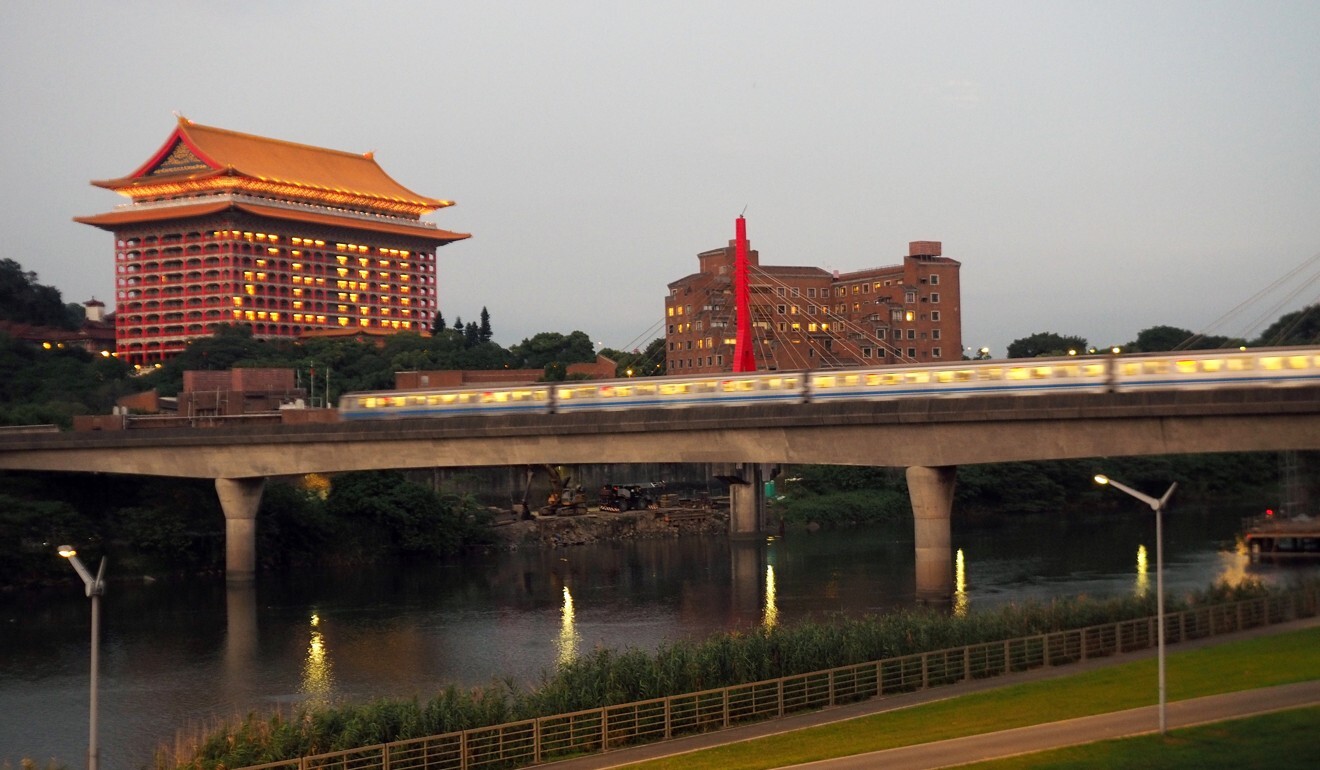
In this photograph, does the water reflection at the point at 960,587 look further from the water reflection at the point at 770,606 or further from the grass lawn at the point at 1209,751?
the grass lawn at the point at 1209,751

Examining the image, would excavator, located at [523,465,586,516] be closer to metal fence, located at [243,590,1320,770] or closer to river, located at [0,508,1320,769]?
river, located at [0,508,1320,769]

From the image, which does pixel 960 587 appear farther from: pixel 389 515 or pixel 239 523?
pixel 389 515

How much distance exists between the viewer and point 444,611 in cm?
6203

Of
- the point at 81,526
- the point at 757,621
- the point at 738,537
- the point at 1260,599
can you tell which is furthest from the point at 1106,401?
the point at 81,526

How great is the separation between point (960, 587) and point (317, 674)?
2955cm

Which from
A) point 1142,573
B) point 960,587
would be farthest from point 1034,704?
point 1142,573

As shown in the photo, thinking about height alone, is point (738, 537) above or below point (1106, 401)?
below

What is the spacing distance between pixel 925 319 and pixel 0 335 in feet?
319

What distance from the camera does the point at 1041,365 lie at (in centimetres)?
5431

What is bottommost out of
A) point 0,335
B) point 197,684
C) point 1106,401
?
point 197,684

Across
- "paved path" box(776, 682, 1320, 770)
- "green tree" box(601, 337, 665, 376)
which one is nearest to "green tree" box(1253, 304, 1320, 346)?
"green tree" box(601, 337, 665, 376)

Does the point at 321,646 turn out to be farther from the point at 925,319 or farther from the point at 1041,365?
the point at 925,319

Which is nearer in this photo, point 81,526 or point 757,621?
point 757,621

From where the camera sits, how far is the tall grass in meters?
31.3
